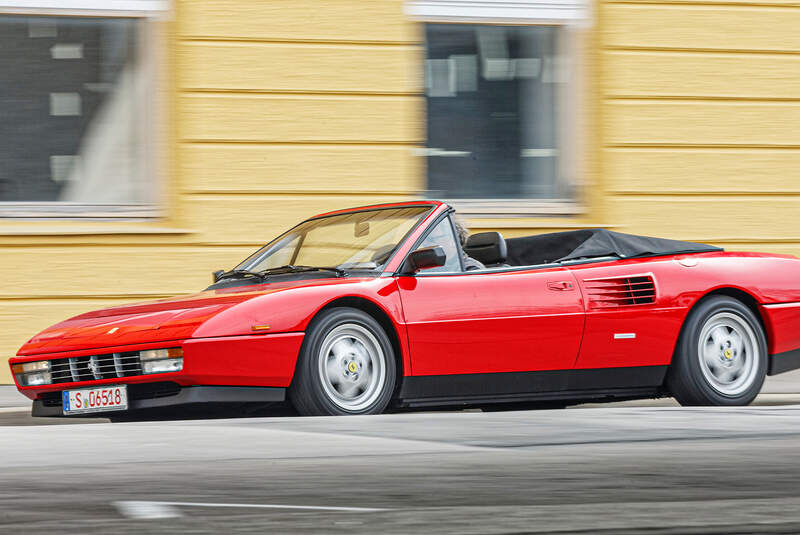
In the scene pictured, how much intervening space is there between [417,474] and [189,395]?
261 centimetres

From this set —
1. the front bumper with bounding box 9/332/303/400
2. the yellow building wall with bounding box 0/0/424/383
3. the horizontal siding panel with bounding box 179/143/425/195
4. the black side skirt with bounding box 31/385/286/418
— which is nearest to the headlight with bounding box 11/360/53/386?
the front bumper with bounding box 9/332/303/400

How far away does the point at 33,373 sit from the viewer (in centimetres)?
686

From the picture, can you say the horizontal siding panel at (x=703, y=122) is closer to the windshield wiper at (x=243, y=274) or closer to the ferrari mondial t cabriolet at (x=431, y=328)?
the ferrari mondial t cabriolet at (x=431, y=328)

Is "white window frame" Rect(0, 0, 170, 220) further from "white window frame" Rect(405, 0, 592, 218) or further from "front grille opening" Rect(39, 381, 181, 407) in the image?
"front grille opening" Rect(39, 381, 181, 407)

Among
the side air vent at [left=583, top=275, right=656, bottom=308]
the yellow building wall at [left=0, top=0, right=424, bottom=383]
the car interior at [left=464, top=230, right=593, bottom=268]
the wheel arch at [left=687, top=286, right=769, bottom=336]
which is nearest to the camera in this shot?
the side air vent at [left=583, top=275, right=656, bottom=308]

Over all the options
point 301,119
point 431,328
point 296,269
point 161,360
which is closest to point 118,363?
point 161,360

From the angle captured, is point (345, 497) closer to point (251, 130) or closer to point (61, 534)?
point (61, 534)

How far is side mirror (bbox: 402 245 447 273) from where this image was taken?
7.00 metres

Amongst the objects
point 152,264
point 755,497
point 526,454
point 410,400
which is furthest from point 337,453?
point 152,264

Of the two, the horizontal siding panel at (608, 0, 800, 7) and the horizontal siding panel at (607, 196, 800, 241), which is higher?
the horizontal siding panel at (608, 0, 800, 7)

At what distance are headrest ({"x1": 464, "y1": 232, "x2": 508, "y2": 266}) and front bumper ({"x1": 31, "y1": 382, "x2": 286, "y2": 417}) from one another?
1599 millimetres

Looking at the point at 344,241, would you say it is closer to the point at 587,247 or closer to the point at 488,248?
the point at 488,248

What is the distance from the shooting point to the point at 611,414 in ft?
17.7

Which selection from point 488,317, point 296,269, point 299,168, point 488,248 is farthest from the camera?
point 299,168
